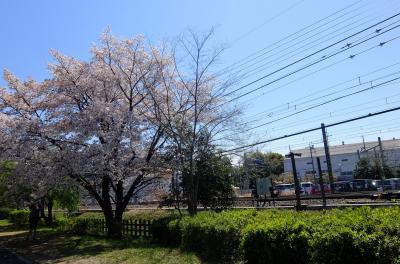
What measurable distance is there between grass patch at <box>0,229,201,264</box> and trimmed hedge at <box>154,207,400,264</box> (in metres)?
0.77

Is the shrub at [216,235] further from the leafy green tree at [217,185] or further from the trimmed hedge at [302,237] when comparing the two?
the leafy green tree at [217,185]

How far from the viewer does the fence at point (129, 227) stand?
17427mm

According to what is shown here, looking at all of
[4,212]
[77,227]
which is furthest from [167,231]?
[4,212]

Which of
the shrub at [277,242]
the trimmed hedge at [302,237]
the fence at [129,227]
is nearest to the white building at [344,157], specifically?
the fence at [129,227]

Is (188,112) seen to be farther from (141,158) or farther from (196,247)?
(196,247)

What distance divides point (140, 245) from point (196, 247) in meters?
3.57

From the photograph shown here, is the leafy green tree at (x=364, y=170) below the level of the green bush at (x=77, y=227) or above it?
above

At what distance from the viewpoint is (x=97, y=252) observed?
13.5 metres

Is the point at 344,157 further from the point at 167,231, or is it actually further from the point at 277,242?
the point at 277,242

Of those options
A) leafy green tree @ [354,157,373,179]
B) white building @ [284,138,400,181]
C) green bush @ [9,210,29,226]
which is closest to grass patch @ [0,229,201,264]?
green bush @ [9,210,29,226]

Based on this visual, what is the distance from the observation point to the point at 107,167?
16.2m

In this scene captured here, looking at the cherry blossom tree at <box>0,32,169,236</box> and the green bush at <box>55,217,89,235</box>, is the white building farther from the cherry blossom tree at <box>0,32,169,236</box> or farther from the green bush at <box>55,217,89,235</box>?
the cherry blossom tree at <box>0,32,169,236</box>

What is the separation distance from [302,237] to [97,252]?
845 cm

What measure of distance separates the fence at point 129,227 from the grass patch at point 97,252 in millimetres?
1954
